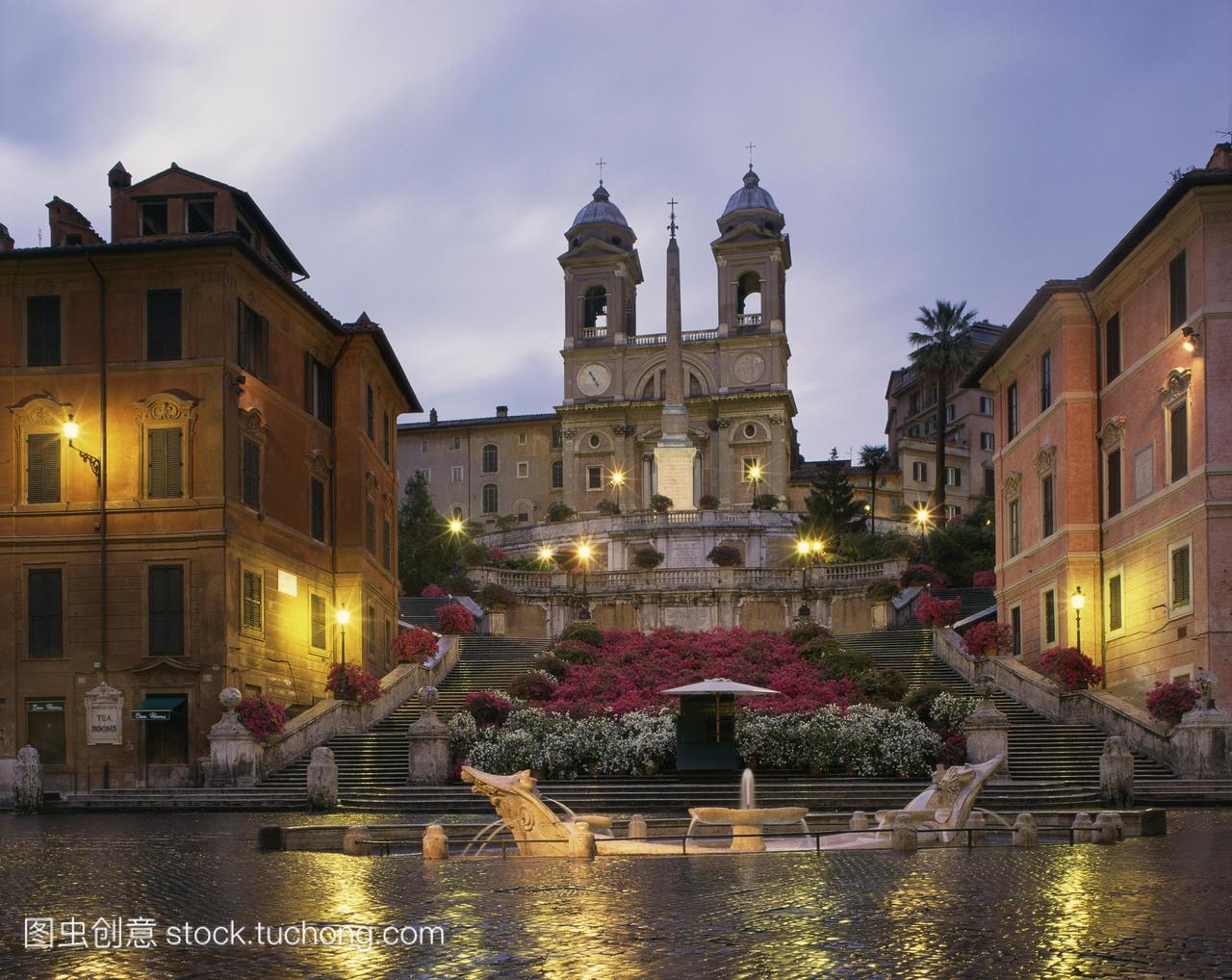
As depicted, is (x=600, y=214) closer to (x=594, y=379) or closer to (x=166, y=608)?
(x=594, y=379)

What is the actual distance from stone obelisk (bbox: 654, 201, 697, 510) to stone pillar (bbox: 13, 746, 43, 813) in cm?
5841

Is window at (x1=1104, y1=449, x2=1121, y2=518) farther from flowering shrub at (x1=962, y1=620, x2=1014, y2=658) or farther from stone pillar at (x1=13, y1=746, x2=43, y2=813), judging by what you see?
stone pillar at (x1=13, y1=746, x2=43, y2=813)

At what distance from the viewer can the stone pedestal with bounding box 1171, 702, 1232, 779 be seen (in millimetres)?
29255

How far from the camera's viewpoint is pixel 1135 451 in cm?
3650

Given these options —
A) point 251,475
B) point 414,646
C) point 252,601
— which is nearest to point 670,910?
point 252,601

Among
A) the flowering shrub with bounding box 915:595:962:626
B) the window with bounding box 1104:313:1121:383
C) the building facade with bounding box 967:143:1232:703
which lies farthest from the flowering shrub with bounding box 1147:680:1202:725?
the flowering shrub with bounding box 915:595:962:626

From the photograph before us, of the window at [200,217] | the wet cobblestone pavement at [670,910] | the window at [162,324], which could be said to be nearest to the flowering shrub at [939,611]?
the window at [200,217]

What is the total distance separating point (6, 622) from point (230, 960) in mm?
26815

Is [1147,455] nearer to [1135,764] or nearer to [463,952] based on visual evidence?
[1135,764]

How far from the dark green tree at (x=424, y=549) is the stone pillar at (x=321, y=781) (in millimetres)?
38727

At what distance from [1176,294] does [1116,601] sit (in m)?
7.86

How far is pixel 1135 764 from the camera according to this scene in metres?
30.7

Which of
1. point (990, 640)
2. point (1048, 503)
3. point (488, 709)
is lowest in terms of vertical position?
point (488, 709)

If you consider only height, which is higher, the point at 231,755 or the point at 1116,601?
the point at 1116,601
